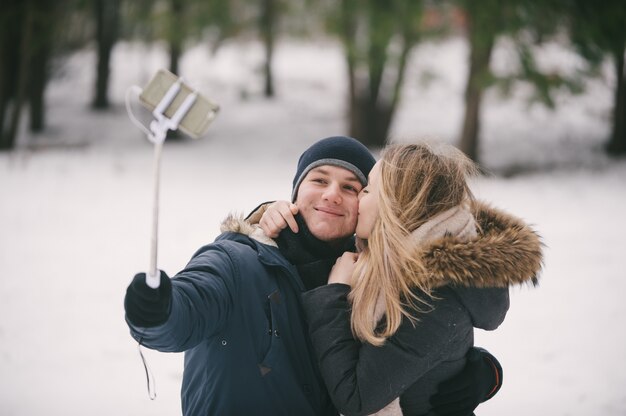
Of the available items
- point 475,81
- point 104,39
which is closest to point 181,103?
point 475,81

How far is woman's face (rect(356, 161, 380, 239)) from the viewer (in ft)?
7.73

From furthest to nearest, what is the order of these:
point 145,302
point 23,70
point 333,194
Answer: point 23,70 < point 333,194 < point 145,302

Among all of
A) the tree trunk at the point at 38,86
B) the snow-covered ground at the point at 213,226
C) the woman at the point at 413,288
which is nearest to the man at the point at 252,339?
the woman at the point at 413,288

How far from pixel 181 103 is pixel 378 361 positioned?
1.10m

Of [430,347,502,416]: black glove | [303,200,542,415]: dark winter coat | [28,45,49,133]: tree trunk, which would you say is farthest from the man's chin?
[28,45,49,133]: tree trunk

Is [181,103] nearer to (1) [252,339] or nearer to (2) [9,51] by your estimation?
(1) [252,339]

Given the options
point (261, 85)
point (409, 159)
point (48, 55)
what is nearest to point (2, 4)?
point (48, 55)

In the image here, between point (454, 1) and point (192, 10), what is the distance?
640 cm

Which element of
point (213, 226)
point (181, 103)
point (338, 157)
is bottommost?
point (213, 226)

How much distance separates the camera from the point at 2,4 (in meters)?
14.2

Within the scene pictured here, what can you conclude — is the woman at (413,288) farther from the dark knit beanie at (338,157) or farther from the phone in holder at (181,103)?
the phone in holder at (181,103)

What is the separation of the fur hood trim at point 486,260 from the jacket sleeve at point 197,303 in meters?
0.74

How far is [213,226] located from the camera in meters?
9.54

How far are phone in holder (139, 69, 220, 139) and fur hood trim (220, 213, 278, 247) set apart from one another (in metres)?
0.83
